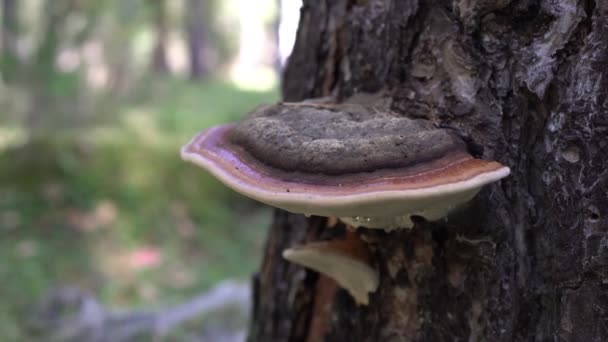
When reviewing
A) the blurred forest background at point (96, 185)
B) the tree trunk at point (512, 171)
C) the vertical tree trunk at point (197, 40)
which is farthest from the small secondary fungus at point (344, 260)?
the vertical tree trunk at point (197, 40)

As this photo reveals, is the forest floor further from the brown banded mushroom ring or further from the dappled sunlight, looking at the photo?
the brown banded mushroom ring

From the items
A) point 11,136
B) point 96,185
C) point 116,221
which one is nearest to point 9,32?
point 11,136

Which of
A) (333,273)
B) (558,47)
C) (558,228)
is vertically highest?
(558,47)

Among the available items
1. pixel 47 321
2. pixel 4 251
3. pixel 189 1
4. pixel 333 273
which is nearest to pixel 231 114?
pixel 4 251

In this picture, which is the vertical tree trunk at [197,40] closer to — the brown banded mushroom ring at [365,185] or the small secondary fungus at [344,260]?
the small secondary fungus at [344,260]

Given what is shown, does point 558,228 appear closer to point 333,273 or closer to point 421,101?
point 421,101

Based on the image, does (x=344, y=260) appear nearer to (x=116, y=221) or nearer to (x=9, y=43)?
(x=116, y=221)
